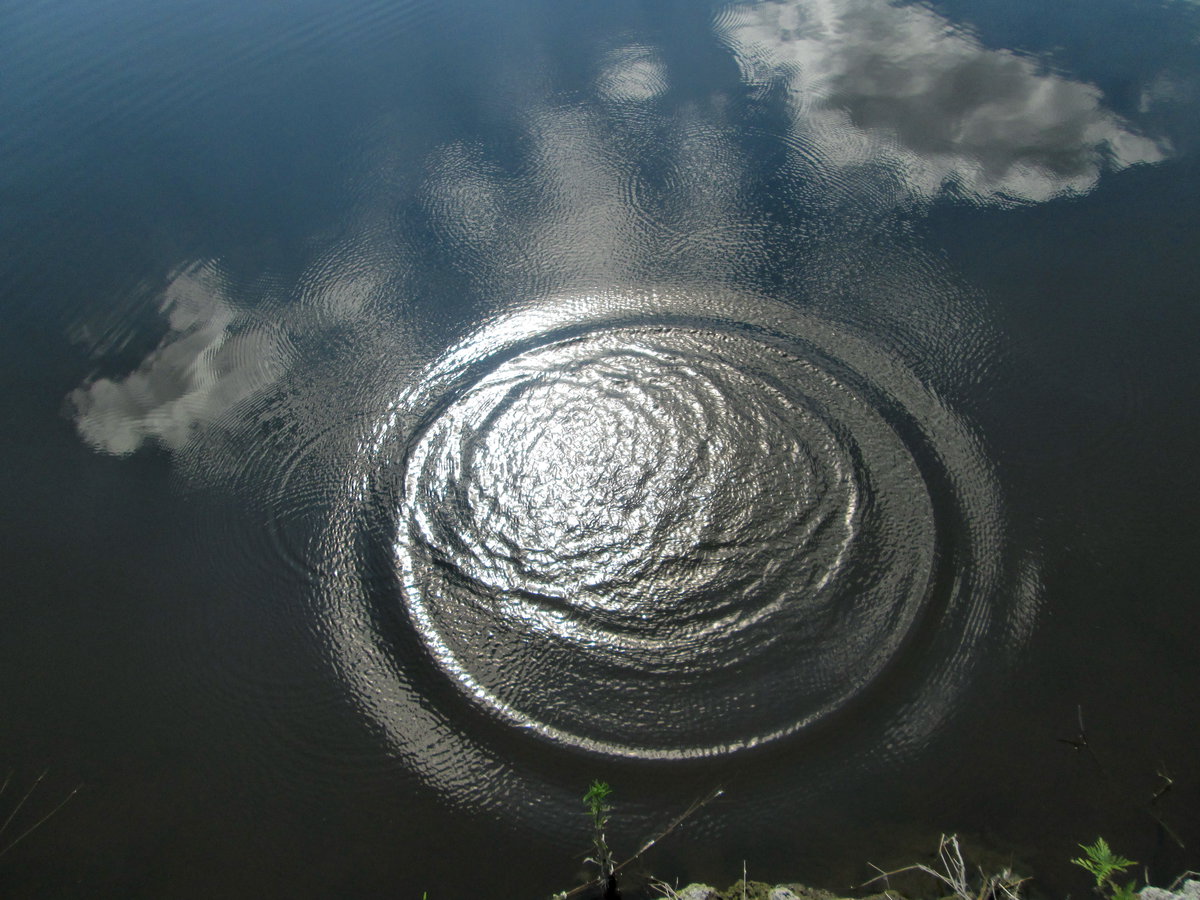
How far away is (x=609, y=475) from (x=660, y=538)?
783 millimetres

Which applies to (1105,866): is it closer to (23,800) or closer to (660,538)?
(660,538)

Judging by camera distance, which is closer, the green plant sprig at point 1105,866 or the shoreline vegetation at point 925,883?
the green plant sprig at point 1105,866

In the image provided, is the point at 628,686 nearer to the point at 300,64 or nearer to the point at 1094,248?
the point at 1094,248

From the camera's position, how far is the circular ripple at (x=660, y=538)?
5922mm

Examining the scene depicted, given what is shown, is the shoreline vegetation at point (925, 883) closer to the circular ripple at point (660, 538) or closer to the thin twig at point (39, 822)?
the circular ripple at point (660, 538)

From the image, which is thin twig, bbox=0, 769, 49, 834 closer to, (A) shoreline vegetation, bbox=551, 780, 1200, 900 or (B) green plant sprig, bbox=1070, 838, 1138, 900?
(A) shoreline vegetation, bbox=551, 780, 1200, 900

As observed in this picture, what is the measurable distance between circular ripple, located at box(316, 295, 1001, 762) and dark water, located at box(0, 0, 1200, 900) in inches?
1.4

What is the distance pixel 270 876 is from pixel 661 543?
3666mm

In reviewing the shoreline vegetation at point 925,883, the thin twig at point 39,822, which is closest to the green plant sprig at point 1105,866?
the shoreline vegetation at point 925,883

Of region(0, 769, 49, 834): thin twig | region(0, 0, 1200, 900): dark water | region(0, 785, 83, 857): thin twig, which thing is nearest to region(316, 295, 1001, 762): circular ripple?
region(0, 0, 1200, 900): dark water

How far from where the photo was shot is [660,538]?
679cm

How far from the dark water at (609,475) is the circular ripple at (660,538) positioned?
3 centimetres

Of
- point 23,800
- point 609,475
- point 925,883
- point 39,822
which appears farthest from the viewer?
point 609,475

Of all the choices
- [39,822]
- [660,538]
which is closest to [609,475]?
[660,538]
